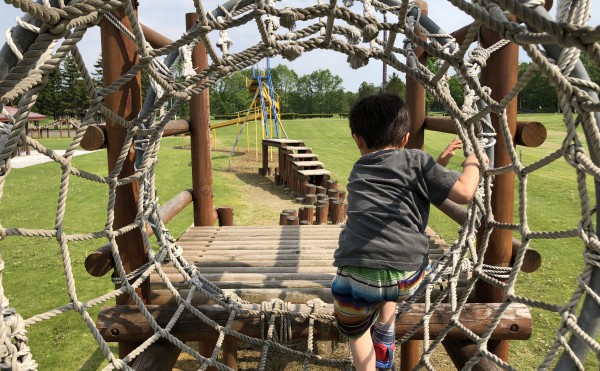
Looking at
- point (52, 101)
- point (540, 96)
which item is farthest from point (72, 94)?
point (540, 96)

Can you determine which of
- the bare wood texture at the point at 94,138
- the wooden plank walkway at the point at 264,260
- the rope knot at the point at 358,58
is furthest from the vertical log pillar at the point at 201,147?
the rope knot at the point at 358,58

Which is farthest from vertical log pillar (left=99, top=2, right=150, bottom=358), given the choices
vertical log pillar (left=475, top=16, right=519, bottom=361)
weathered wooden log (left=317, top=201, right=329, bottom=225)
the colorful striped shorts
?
weathered wooden log (left=317, top=201, right=329, bottom=225)

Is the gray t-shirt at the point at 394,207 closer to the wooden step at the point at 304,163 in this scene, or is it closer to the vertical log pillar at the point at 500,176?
the vertical log pillar at the point at 500,176

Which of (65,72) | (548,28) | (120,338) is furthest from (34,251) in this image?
(65,72)

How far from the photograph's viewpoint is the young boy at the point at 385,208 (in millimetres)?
1607

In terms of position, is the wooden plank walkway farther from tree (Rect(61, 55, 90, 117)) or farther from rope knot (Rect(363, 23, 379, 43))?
tree (Rect(61, 55, 90, 117))

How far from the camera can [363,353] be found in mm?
1714

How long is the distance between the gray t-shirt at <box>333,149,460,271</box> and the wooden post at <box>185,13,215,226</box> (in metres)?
1.95

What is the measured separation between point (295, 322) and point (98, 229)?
18.1 ft

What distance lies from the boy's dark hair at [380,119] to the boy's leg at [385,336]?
651mm

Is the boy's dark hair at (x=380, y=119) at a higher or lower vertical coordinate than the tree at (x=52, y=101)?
lower

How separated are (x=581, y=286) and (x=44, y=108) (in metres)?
46.0

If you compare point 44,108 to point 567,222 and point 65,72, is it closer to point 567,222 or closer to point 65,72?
point 65,72

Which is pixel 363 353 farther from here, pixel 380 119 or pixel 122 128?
pixel 122 128
